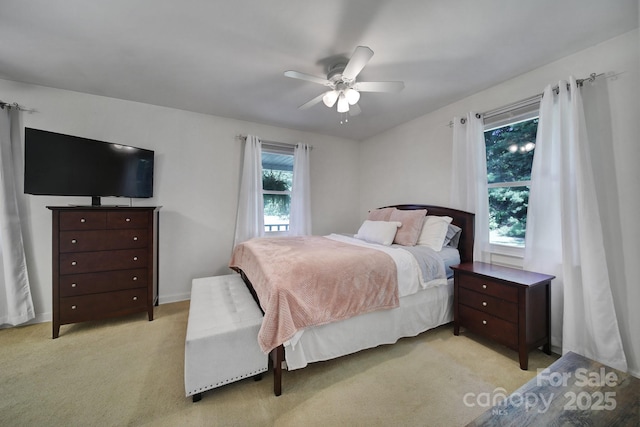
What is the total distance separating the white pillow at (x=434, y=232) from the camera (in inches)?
99.9

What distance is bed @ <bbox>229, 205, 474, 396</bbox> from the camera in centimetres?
153

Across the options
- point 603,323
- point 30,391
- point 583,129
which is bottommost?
point 30,391

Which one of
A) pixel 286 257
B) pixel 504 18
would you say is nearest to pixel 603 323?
pixel 504 18

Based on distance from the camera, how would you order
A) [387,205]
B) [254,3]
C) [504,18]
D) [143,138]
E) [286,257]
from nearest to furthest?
[254,3] < [504,18] < [286,257] < [143,138] < [387,205]

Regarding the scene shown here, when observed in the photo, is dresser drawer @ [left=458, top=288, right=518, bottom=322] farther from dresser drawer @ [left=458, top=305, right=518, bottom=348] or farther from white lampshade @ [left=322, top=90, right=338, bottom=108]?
white lampshade @ [left=322, top=90, right=338, bottom=108]

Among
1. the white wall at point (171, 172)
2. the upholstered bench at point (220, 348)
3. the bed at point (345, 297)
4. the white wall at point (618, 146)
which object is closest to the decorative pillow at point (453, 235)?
the bed at point (345, 297)

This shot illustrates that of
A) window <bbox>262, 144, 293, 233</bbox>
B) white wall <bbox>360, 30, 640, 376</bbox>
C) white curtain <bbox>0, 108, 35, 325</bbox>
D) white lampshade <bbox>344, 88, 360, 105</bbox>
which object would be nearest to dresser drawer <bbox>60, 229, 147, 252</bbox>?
white curtain <bbox>0, 108, 35, 325</bbox>

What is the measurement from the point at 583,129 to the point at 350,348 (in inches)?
96.2

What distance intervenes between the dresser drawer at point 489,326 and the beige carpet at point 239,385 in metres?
0.15

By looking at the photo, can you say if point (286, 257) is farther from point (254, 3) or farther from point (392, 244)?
point (254, 3)

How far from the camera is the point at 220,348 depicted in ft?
4.89

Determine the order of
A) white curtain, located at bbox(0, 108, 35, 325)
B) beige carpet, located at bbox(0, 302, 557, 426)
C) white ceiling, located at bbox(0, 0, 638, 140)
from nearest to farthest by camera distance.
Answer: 1. beige carpet, located at bbox(0, 302, 557, 426)
2. white ceiling, located at bbox(0, 0, 638, 140)
3. white curtain, located at bbox(0, 108, 35, 325)

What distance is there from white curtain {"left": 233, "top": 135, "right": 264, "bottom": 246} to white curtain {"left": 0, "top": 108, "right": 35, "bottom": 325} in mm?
2058

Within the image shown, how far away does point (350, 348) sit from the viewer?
1827 millimetres
